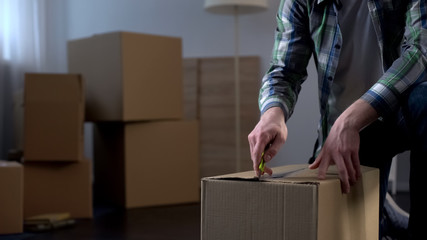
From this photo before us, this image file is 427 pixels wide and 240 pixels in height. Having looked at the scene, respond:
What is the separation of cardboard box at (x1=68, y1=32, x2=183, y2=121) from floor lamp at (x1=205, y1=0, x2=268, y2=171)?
0.95 feet

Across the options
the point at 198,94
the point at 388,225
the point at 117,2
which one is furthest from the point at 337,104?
the point at 117,2

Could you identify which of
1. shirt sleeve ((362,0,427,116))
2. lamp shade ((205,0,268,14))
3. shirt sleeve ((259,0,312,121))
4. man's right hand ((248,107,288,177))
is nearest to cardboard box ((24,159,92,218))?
lamp shade ((205,0,268,14))

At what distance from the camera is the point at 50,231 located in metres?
2.20

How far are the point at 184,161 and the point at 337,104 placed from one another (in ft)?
4.85

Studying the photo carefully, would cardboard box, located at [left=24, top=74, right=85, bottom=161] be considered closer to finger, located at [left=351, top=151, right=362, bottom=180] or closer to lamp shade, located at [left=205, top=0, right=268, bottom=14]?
lamp shade, located at [left=205, top=0, right=268, bottom=14]

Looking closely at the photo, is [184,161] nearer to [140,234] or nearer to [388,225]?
[140,234]

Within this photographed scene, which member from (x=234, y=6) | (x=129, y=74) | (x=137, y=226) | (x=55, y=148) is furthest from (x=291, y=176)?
(x=234, y=6)

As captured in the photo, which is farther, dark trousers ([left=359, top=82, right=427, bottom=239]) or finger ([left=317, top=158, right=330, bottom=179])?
dark trousers ([left=359, top=82, right=427, bottom=239])

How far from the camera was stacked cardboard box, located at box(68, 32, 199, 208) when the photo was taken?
262 cm

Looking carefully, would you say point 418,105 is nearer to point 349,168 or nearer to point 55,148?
point 349,168

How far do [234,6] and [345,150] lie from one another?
212 cm

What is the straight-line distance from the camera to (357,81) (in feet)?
4.56

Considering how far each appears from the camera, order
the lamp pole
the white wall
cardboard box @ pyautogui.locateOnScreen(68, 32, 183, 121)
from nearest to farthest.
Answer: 1. cardboard box @ pyautogui.locateOnScreen(68, 32, 183, 121)
2. the lamp pole
3. the white wall

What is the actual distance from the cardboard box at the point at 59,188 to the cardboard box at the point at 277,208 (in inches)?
61.9
